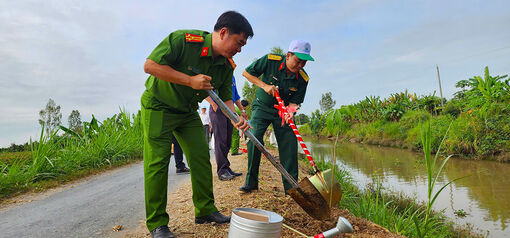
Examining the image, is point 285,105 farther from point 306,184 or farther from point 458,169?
point 458,169

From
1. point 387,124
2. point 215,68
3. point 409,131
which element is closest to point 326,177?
point 215,68

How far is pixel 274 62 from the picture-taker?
346 cm

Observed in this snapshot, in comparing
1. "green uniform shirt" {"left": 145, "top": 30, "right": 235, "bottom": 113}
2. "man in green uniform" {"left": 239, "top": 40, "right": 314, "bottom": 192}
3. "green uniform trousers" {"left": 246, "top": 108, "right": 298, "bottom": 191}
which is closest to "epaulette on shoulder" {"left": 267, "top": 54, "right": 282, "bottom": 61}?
"man in green uniform" {"left": 239, "top": 40, "right": 314, "bottom": 192}

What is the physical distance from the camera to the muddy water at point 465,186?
5.02m

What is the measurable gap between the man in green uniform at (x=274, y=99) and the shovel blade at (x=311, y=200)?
0.72 metres

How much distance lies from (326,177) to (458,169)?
26.6 ft

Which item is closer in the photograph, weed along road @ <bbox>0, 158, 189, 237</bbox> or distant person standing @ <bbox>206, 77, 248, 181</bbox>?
weed along road @ <bbox>0, 158, 189, 237</bbox>

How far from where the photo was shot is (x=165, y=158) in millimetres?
2219

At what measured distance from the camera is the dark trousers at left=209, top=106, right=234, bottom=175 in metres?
4.62

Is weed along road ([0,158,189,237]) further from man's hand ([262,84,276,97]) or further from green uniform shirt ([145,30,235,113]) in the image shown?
man's hand ([262,84,276,97])

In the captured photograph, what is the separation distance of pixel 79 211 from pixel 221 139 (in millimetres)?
2074

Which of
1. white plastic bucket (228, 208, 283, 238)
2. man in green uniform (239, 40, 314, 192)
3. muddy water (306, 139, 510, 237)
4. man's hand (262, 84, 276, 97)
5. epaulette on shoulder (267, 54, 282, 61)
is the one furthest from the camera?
muddy water (306, 139, 510, 237)

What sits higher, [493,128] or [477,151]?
[493,128]

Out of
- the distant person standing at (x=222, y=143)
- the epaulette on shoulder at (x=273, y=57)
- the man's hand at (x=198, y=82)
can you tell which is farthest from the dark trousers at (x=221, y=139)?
the man's hand at (x=198, y=82)
